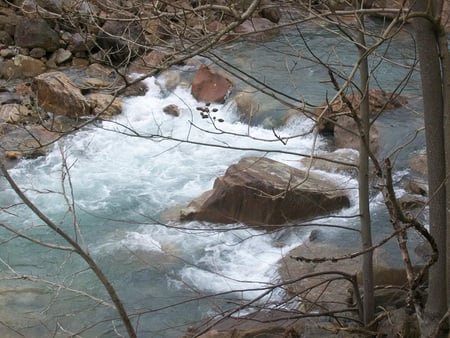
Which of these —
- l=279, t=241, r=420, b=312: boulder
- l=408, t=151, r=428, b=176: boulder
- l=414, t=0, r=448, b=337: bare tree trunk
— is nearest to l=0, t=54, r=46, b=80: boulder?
l=408, t=151, r=428, b=176: boulder

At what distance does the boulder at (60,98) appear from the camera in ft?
34.8

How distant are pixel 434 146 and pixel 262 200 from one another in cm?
371

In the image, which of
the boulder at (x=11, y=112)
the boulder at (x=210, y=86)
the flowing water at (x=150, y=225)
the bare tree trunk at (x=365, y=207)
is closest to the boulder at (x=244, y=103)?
the flowing water at (x=150, y=225)

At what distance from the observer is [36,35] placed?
42.7ft

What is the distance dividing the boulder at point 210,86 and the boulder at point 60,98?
1.94 m

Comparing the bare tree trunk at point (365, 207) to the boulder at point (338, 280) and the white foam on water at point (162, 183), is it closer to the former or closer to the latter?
the boulder at point (338, 280)

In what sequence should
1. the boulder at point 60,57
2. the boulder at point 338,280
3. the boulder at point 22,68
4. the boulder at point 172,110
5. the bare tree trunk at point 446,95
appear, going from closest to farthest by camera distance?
the bare tree trunk at point 446,95, the boulder at point 338,280, the boulder at point 172,110, the boulder at point 22,68, the boulder at point 60,57

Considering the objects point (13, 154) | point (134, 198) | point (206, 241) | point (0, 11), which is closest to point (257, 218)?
point (206, 241)

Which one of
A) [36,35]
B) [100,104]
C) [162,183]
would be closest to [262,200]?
[162,183]

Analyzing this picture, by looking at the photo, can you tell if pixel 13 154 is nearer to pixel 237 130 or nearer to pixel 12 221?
pixel 12 221

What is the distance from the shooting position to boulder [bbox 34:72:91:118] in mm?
10609

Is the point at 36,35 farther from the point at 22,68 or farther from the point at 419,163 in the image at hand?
the point at 419,163

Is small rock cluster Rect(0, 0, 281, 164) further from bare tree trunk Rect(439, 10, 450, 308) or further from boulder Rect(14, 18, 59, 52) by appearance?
bare tree trunk Rect(439, 10, 450, 308)

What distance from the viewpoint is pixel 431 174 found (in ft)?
10.8
